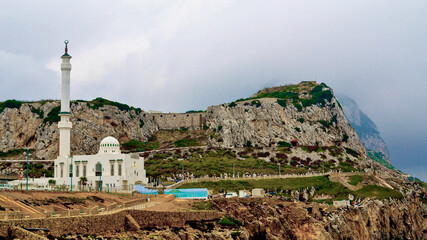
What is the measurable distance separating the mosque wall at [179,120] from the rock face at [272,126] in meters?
6.71

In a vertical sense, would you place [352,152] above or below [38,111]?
below

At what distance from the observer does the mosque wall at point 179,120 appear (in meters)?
146

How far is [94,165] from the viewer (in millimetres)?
70188

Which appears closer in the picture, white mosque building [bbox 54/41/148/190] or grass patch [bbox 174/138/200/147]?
white mosque building [bbox 54/41/148/190]

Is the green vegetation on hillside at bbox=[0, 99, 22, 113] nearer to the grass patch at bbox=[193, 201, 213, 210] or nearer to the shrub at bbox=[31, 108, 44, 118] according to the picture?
the shrub at bbox=[31, 108, 44, 118]

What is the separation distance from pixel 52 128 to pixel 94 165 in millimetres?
45277

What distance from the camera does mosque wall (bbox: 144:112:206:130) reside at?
478 feet

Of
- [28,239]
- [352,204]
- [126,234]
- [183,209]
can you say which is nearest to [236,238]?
[183,209]

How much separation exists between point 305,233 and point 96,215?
103ft

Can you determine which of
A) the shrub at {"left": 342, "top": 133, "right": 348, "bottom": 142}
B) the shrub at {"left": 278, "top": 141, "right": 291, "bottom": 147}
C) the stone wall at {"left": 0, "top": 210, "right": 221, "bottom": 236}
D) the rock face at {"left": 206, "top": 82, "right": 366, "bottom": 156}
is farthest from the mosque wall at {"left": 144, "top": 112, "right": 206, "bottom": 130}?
the stone wall at {"left": 0, "top": 210, "right": 221, "bottom": 236}

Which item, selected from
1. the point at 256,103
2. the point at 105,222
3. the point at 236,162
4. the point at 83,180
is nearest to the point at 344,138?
the point at 256,103

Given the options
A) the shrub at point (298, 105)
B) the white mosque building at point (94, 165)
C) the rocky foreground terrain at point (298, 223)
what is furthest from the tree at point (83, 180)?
the shrub at point (298, 105)

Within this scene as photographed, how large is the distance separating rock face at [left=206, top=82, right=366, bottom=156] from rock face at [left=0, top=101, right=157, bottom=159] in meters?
25.6

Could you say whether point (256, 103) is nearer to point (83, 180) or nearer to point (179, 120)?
point (179, 120)
